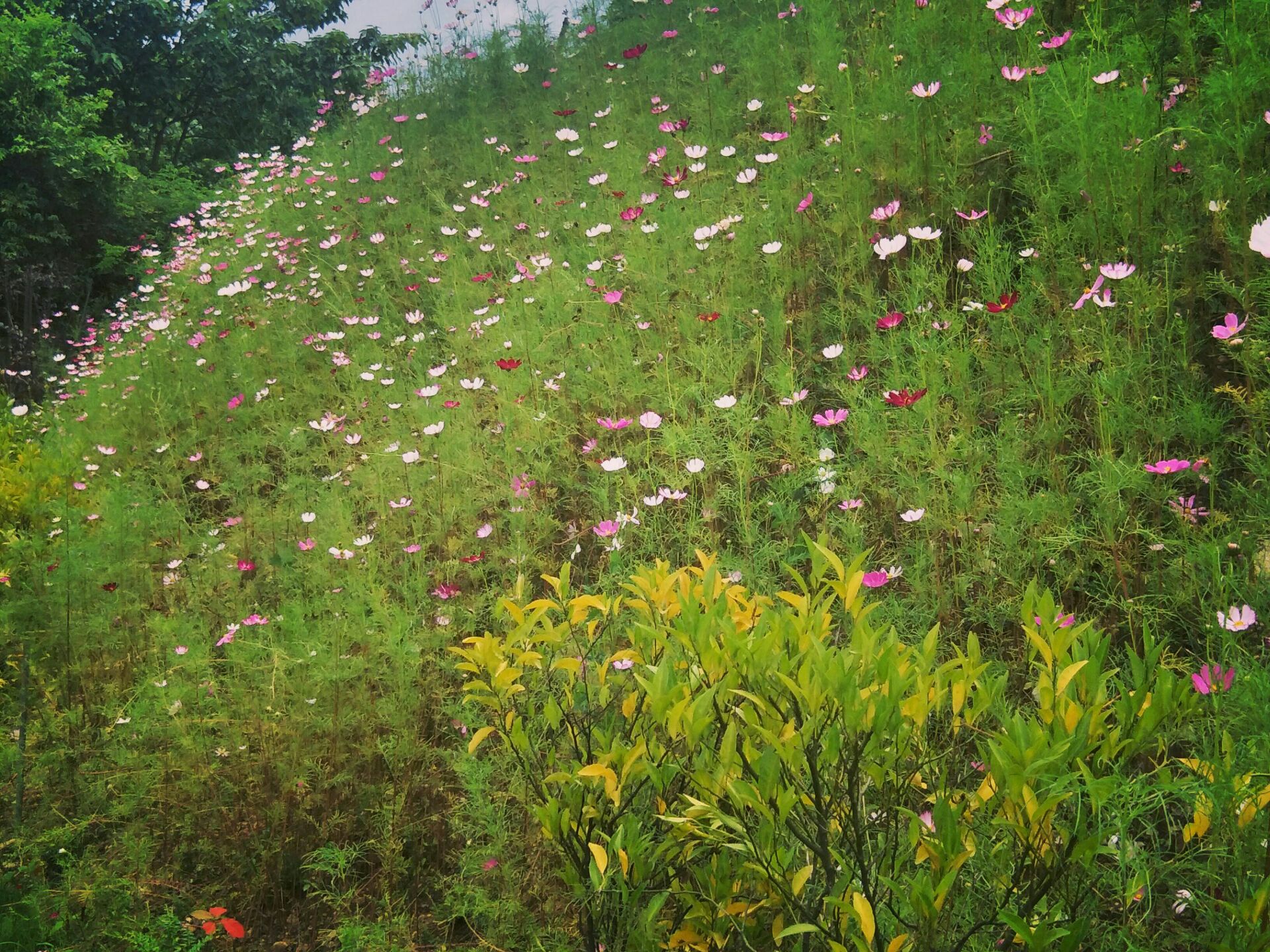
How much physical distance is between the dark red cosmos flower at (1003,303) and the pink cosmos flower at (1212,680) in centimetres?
128

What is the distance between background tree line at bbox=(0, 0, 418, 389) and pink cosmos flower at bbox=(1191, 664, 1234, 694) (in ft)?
29.3

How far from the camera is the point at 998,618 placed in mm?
2057

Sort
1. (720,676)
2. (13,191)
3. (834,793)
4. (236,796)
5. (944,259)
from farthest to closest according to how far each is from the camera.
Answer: (13,191)
(944,259)
(236,796)
(720,676)
(834,793)

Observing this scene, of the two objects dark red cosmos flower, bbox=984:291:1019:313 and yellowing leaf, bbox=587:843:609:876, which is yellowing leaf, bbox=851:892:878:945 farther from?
dark red cosmos flower, bbox=984:291:1019:313

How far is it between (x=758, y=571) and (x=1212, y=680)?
119cm

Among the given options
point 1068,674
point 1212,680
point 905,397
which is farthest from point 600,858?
point 905,397

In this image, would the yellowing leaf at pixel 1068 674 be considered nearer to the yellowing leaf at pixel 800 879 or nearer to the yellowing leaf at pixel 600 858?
the yellowing leaf at pixel 800 879

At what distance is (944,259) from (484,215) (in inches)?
142

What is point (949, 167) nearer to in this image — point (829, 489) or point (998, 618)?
point (829, 489)

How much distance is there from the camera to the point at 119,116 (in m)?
15.0

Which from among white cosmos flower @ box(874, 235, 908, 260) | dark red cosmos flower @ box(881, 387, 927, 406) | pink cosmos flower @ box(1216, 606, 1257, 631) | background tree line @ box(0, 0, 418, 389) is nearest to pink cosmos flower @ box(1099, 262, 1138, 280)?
dark red cosmos flower @ box(881, 387, 927, 406)

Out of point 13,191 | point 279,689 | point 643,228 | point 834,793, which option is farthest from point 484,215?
point 13,191

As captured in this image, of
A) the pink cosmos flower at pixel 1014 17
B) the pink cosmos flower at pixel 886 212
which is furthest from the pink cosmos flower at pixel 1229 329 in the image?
the pink cosmos flower at pixel 1014 17

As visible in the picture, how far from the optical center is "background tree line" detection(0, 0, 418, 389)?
10086mm
